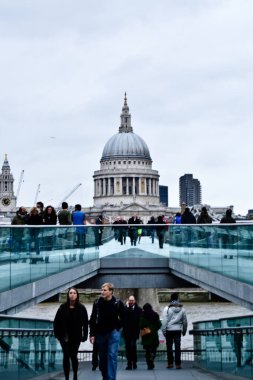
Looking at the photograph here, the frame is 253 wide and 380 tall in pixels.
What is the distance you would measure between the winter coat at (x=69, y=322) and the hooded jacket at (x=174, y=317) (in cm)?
444

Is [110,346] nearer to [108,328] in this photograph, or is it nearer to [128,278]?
[108,328]

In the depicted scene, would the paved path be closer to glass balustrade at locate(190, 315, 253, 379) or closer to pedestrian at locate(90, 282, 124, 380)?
glass balustrade at locate(190, 315, 253, 379)

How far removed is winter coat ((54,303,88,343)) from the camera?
38.0ft

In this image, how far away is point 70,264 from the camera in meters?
24.1

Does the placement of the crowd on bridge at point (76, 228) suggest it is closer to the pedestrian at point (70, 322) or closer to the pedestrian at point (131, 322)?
the pedestrian at point (131, 322)

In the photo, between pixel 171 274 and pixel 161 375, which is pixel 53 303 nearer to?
pixel 171 274

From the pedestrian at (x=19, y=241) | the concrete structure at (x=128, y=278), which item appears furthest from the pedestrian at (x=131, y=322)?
the pedestrian at (x=19, y=241)

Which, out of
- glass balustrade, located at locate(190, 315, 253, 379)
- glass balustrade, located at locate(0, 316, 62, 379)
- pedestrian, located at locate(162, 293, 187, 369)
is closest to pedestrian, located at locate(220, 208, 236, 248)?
glass balustrade, located at locate(190, 315, 253, 379)

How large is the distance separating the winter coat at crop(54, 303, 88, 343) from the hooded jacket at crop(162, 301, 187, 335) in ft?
14.6

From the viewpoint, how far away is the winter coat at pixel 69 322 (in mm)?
11586

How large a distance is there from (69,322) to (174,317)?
4.71m

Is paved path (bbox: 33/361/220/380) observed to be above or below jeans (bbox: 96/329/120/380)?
below

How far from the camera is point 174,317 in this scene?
15922 millimetres

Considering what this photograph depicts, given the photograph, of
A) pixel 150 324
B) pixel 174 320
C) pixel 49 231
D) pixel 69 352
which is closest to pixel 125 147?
pixel 49 231
